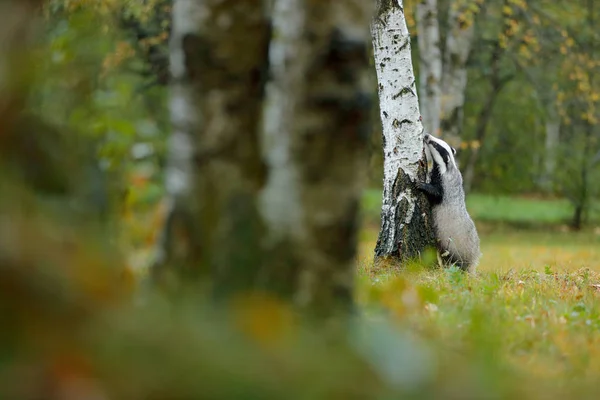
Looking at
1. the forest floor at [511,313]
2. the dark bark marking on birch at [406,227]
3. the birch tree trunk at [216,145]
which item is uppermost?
the birch tree trunk at [216,145]

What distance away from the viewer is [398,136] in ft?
28.3

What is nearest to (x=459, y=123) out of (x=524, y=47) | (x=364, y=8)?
(x=524, y=47)

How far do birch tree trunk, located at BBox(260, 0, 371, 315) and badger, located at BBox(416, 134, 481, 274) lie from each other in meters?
5.67

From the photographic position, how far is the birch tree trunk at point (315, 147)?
9.70 ft

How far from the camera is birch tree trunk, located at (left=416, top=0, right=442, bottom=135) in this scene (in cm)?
1798

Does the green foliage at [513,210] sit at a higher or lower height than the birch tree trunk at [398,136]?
lower

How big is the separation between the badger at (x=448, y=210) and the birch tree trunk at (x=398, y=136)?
209 millimetres

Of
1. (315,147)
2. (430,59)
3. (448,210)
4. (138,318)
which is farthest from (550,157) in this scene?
(138,318)

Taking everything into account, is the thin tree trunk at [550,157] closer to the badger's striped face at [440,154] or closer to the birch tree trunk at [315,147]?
the badger's striped face at [440,154]

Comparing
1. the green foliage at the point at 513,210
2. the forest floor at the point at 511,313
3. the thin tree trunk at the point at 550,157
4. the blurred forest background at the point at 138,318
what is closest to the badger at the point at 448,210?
the forest floor at the point at 511,313

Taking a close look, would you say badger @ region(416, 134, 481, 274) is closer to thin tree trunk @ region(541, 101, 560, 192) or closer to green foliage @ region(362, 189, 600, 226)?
thin tree trunk @ region(541, 101, 560, 192)

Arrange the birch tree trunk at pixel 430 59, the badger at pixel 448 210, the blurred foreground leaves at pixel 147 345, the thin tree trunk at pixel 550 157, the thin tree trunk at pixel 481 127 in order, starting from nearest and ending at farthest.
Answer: the blurred foreground leaves at pixel 147 345
the badger at pixel 448 210
the birch tree trunk at pixel 430 59
the thin tree trunk at pixel 550 157
the thin tree trunk at pixel 481 127

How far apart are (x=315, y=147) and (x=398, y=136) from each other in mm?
5732

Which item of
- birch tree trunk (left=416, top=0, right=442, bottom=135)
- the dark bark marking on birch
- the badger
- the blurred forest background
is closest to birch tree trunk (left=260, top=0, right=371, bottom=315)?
Answer: the blurred forest background
